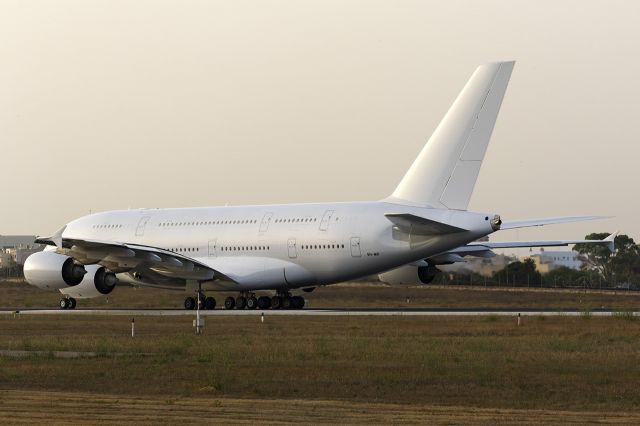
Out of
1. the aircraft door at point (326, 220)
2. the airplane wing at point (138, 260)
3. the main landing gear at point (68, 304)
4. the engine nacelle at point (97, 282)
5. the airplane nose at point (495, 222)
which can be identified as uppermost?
the aircraft door at point (326, 220)

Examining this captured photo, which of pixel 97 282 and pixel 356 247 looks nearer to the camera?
pixel 356 247

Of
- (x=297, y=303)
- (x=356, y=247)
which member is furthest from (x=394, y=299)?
(x=356, y=247)

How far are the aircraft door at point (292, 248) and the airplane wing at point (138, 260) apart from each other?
3044 mm

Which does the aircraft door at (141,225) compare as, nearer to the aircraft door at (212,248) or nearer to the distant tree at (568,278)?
the aircraft door at (212,248)

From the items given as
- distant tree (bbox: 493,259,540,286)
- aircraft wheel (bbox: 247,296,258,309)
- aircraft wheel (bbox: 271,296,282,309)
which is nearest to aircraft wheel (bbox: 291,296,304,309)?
aircraft wheel (bbox: 271,296,282,309)

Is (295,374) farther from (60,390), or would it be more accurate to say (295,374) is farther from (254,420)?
(254,420)

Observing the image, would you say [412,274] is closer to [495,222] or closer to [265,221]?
[265,221]

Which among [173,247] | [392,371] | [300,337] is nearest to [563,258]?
[173,247]

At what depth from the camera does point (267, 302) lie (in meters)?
52.2

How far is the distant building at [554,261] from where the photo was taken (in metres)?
86.9

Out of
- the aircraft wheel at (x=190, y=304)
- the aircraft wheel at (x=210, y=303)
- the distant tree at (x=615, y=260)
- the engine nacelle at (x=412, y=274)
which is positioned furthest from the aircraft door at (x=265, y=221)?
the distant tree at (x=615, y=260)

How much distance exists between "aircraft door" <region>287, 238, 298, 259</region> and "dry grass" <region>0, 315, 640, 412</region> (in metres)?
10.2

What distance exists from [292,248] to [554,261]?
58.6m

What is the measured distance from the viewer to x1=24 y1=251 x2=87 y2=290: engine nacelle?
52.3 metres
